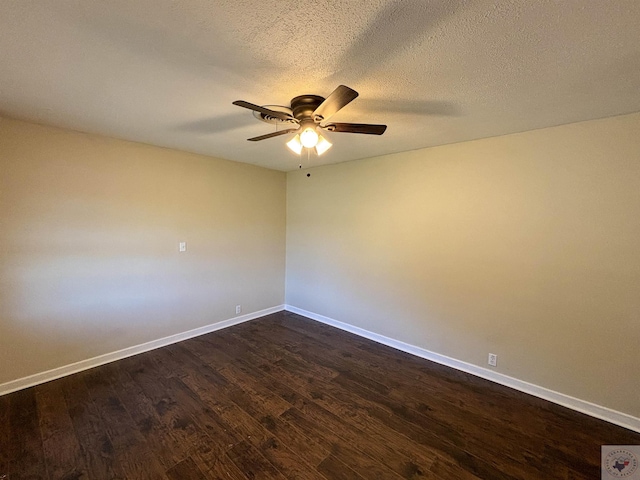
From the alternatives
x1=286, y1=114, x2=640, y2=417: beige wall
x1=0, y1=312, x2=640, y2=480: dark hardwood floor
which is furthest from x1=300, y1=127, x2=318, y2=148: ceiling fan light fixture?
x1=0, y1=312, x2=640, y2=480: dark hardwood floor

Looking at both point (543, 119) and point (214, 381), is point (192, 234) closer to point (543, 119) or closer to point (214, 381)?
point (214, 381)

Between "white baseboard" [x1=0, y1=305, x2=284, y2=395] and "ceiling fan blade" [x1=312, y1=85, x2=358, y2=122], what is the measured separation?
3.14m

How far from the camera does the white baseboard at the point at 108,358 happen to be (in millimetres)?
2428

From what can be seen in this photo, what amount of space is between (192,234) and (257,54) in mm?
2632

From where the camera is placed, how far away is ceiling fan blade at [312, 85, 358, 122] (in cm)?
134

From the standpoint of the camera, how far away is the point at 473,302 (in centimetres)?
278

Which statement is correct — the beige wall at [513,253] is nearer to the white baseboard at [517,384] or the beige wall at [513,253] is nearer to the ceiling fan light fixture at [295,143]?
the white baseboard at [517,384]

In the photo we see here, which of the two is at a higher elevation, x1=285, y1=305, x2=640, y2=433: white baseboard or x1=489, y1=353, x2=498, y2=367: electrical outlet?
x1=489, y1=353, x2=498, y2=367: electrical outlet

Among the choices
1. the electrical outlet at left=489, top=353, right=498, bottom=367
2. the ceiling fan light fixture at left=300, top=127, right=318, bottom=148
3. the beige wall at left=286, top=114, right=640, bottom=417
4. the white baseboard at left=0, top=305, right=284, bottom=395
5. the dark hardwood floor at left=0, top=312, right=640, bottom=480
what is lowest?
the dark hardwood floor at left=0, top=312, right=640, bottom=480

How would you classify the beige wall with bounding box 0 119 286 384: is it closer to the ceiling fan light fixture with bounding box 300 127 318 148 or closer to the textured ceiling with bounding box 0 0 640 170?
the textured ceiling with bounding box 0 0 640 170

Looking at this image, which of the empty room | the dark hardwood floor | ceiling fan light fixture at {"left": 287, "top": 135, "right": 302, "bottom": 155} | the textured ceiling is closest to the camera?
the textured ceiling

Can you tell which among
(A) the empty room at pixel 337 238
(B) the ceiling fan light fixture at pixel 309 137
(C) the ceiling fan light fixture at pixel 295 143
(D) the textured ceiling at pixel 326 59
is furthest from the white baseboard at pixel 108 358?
(B) the ceiling fan light fixture at pixel 309 137

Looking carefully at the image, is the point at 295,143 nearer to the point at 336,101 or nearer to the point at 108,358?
the point at 336,101

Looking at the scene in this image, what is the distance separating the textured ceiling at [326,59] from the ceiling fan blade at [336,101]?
19cm
